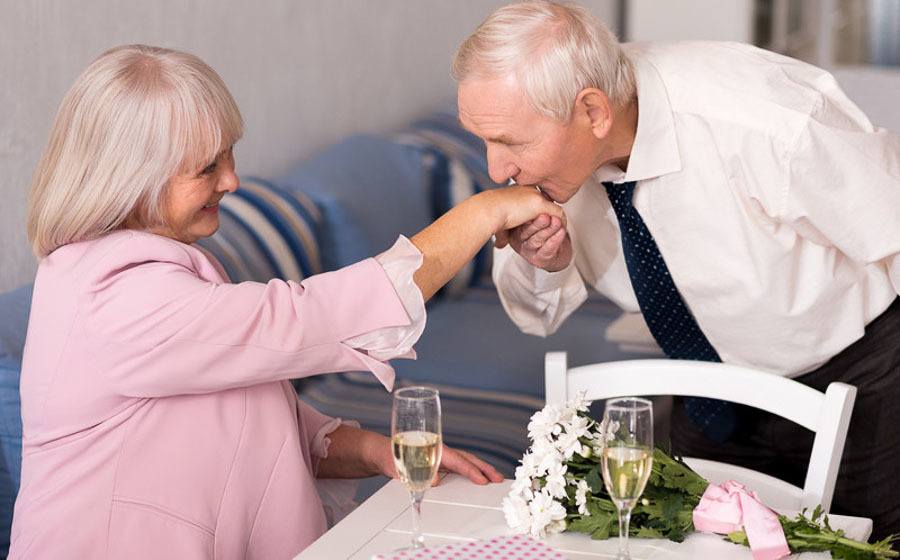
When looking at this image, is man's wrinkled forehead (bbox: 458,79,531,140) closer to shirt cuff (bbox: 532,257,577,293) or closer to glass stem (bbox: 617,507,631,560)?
shirt cuff (bbox: 532,257,577,293)

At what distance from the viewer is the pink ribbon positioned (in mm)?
1487

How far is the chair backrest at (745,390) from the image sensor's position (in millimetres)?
1810

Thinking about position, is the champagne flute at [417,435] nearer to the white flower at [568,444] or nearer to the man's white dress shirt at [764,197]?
the white flower at [568,444]

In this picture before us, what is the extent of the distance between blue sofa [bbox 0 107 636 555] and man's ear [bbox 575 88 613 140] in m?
1.02

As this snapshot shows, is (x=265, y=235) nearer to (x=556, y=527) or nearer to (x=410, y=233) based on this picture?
(x=410, y=233)

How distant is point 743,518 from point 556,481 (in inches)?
9.3

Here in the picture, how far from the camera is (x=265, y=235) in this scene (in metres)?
3.01

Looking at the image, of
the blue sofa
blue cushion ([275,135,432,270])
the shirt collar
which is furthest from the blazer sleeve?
blue cushion ([275,135,432,270])

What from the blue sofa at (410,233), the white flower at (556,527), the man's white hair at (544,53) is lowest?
the blue sofa at (410,233)

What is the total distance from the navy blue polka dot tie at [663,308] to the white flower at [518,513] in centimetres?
70

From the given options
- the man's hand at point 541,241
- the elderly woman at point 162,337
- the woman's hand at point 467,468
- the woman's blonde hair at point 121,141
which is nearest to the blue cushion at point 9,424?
the elderly woman at point 162,337

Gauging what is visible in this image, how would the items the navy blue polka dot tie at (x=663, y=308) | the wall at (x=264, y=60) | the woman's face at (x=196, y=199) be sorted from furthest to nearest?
the wall at (x=264, y=60)
the navy blue polka dot tie at (x=663, y=308)
the woman's face at (x=196, y=199)

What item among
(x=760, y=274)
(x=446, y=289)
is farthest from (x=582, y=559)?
(x=446, y=289)

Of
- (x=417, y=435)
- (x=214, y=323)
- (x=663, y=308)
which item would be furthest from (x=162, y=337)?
(x=663, y=308)
